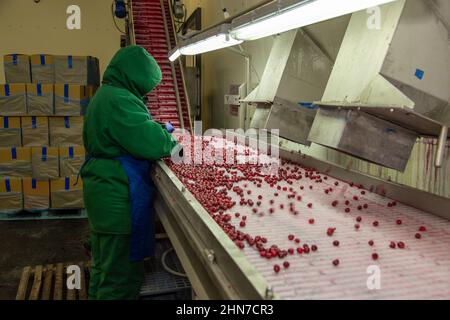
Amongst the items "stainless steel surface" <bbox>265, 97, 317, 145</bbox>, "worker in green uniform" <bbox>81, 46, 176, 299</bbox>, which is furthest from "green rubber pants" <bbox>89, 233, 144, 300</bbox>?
"stainless steel surface" <bbox>265, 97, 317, 145</bbox>

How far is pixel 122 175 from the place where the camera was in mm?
2797

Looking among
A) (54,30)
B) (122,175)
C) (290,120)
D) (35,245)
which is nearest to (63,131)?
(35,245)

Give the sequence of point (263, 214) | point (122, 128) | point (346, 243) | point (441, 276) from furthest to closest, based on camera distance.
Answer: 1. point (122, 128)
2. point (263, 214)
3. point (346, 243)
4. point (441, 276)

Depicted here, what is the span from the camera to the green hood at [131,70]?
2918 millimetres

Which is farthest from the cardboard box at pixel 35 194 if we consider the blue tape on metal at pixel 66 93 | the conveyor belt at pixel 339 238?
the conveyor belt at pixel 339 238

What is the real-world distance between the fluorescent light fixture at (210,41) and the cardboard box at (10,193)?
124 inches

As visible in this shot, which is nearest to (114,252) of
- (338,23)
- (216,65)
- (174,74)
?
(338,23)

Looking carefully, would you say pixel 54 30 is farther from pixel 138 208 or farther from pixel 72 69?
pixel 138 208

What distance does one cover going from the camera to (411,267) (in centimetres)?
139

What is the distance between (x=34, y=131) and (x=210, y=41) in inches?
136

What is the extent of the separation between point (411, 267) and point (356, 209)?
68cm

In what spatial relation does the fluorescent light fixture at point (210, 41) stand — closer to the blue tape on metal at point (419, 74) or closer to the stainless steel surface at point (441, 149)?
the blue tape on metal at point (419, 74)

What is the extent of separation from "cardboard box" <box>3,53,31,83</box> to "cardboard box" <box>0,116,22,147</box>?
0.55 metres
